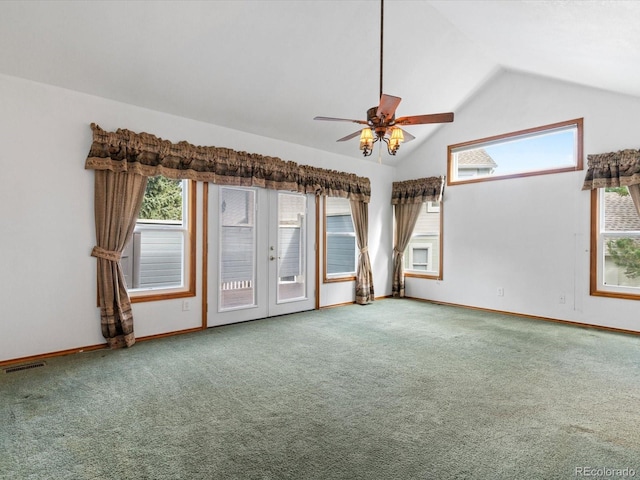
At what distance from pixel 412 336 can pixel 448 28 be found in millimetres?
3731

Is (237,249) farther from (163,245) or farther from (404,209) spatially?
(404,209)

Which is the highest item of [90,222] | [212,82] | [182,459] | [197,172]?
[212,82]

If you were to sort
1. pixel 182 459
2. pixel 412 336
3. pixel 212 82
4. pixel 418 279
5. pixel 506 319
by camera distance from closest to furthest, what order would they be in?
pixel 182 459, pixel 212 82, pixel 412 336, pixel 506 319, pixel 418 279

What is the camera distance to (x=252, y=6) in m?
3.30

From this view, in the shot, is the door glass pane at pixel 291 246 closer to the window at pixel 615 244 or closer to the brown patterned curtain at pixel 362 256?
the brown patterned curtain at pixel 362 256

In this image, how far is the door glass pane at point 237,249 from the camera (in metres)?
4.78

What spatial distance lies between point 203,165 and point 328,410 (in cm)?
327

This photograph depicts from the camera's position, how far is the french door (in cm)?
471

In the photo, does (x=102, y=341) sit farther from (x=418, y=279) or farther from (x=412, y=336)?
(x=418, y=279)

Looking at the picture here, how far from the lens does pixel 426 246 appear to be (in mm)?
6664

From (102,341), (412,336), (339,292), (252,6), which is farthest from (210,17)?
(339,292)

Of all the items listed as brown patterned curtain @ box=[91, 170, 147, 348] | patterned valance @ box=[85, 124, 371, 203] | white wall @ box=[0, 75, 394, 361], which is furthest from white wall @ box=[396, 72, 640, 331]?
brown patterned curtain @ box=[91, 170, 147, 348]

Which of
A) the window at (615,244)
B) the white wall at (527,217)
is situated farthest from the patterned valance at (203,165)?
the window at (615,244)

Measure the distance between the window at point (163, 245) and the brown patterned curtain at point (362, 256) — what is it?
2910 millimetres
